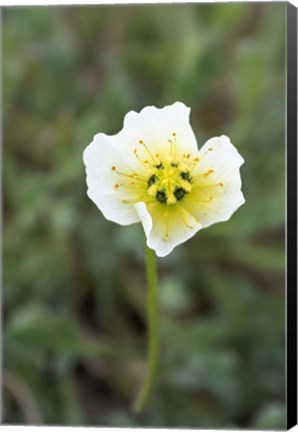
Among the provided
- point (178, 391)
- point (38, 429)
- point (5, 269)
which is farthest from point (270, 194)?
point (38, 429)

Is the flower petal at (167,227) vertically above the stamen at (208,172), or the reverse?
the stamen at (208,172)

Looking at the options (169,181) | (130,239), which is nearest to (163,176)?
(169,181)

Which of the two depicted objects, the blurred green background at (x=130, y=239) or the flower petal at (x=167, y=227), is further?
the blurred green background at (x=130, y=239)

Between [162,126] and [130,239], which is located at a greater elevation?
[162,126]

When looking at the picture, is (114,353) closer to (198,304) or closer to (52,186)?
(198,304)

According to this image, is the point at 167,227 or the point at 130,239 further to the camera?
the point at 130,239

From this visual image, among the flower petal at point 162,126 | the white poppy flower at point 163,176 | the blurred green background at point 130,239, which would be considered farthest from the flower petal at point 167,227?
the blurred green background at point 130,239

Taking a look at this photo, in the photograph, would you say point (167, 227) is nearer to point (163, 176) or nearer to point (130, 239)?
point (163, 176)

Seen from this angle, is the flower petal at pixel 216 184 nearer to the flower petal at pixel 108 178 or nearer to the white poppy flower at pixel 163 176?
the white poppy flower at pixel 163 176
